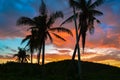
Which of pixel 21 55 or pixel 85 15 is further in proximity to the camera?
pixel 21 55

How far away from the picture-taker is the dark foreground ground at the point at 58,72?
49200 millimetres

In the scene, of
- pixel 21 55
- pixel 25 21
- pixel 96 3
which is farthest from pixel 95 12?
pixel 21 55

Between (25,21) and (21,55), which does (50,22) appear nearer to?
(25,21)

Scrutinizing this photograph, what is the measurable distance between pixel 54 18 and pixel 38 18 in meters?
2.48

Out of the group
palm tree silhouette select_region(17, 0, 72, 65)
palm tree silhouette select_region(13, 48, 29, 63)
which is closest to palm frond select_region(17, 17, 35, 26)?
palm tree silhouette select_region(17, 0, 72, 65)

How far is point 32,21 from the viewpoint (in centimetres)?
4975

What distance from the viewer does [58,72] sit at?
189 feet

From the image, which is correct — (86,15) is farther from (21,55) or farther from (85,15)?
(21,55)

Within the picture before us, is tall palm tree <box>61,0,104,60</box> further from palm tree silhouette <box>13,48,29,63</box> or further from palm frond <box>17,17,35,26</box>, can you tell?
palm tree silhouette <box>13,48,29,63</box>

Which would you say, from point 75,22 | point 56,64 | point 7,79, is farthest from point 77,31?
point 56,64

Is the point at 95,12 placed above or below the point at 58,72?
above

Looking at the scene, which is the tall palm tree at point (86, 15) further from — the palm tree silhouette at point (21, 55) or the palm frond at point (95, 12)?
the palm tree silhouette at point (21, 55)

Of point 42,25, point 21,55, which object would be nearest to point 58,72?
point 42,25

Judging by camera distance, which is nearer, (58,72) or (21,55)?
A: (58,72)
